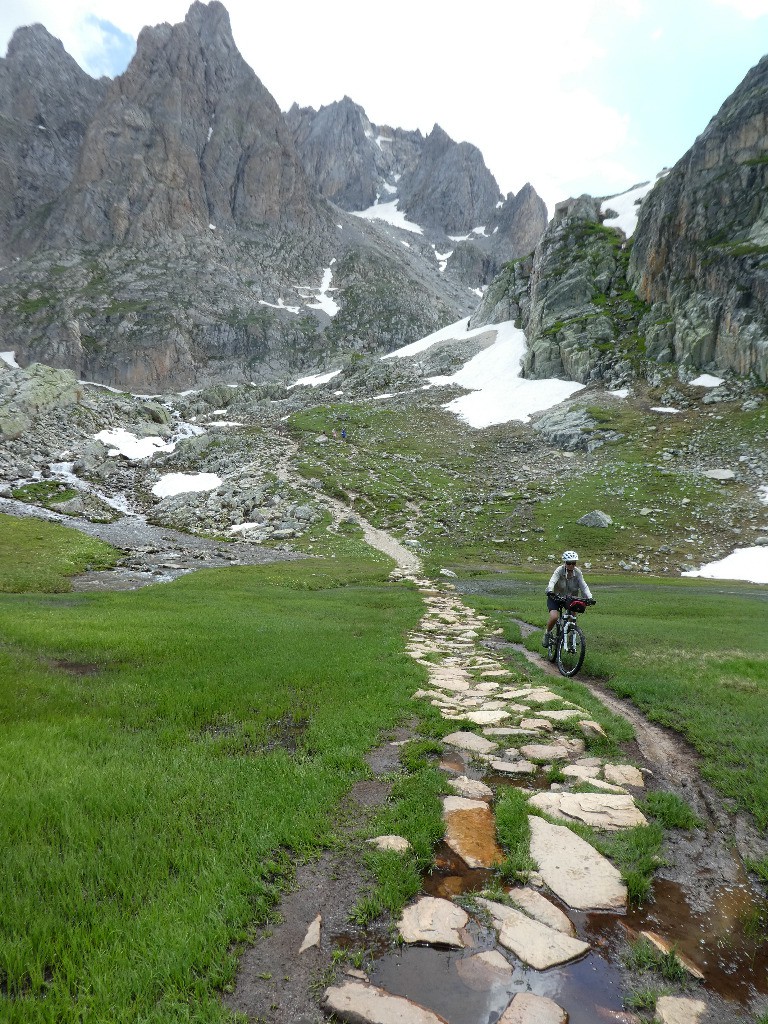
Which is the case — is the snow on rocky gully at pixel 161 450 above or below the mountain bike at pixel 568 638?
above

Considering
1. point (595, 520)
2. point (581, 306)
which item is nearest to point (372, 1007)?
point (595, 520)

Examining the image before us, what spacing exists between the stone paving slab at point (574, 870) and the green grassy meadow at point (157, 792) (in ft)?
8.30

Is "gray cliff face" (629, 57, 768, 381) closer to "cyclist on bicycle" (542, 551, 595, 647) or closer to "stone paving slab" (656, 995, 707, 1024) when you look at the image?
"cyclist on bicycle" (542, 551, 595, 647)

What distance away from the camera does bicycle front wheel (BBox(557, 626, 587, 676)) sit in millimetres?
14620

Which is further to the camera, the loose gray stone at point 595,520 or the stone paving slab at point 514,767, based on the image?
the loose gray stone at point 595,520

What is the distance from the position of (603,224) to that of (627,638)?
425 ft

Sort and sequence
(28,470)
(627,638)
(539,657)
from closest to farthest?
1. (539,657)
2. (627,638)
3. (28,470)

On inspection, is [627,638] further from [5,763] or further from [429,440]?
Result: [429,440]

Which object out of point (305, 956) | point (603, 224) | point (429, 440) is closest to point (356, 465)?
point (429, 440)

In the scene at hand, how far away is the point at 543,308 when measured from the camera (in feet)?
348

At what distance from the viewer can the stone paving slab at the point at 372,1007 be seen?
3701 mm

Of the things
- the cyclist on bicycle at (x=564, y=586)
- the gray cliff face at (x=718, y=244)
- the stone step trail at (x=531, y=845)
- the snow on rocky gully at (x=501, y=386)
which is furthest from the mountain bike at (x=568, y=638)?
the gray cliff face at (x=718, y=244)

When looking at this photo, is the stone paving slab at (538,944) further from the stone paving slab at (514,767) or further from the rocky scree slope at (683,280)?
the rocky scree slope at (683,280)

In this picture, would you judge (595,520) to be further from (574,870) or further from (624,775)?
(574,870)
